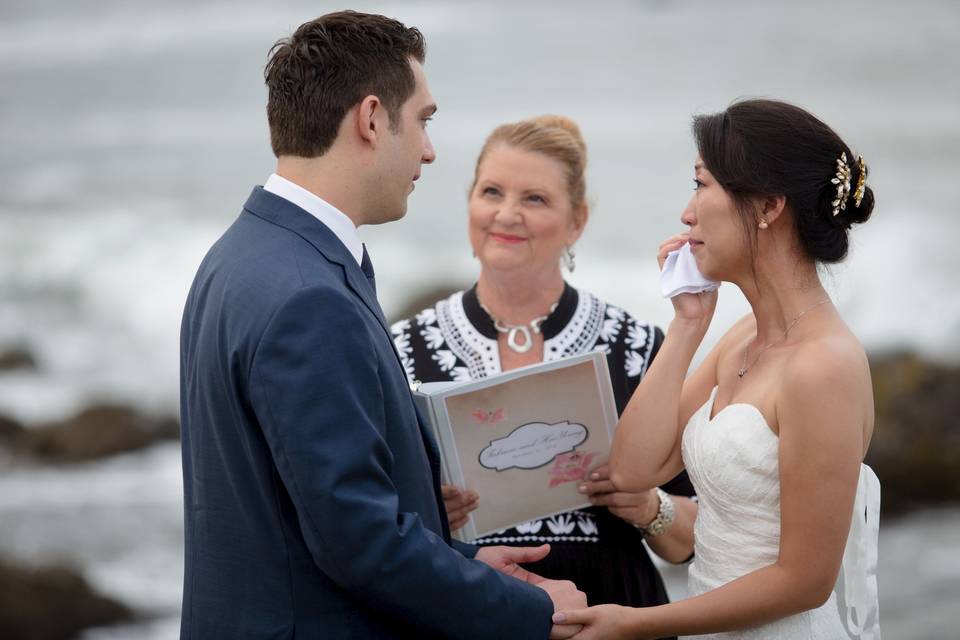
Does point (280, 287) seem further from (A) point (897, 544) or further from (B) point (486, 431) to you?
(A) point (897, 544)

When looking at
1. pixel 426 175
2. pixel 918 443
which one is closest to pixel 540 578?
pixel 918 443

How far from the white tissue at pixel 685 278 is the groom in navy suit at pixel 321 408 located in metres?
0.71

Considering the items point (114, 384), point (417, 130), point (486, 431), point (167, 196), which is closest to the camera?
point (417, 130)

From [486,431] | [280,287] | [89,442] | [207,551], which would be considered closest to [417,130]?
[280,287]

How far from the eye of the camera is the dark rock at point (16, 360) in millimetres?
6750

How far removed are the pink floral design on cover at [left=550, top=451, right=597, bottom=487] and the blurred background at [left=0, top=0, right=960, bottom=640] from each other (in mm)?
4257

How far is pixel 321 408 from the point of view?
173 cm

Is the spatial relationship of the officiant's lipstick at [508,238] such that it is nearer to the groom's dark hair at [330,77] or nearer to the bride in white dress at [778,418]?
the bride in white dress at [778,418]

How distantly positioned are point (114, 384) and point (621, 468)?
16.7 feet

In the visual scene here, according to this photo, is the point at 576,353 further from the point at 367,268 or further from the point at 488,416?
the point at 367,268

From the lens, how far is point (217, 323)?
1833 millimetres

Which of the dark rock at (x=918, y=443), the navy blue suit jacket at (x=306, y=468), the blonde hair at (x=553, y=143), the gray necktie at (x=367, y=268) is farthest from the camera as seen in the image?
the dark rock at (x=918, y=443)

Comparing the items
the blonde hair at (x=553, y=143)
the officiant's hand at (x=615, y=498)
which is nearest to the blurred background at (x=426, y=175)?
the blonde hair at (x=553, y=143)

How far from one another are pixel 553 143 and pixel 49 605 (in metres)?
4.40
